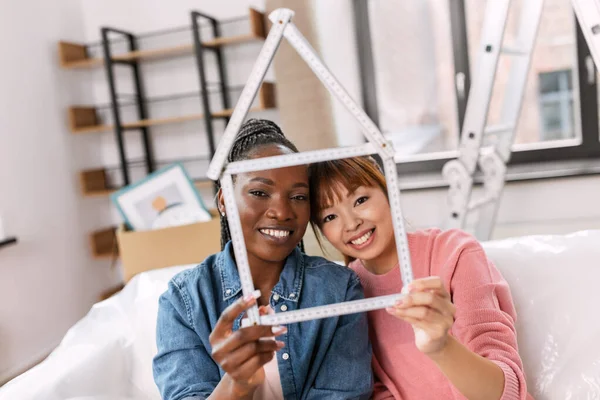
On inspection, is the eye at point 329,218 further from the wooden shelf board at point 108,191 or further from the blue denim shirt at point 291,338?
the wooden shelf board at point 108,191

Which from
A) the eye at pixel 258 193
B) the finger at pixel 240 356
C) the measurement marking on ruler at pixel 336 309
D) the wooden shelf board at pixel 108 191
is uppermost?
the eye at pixel 258 193

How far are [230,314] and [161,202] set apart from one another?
1.55 metres

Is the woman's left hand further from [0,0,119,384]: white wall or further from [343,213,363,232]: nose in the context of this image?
[0,0,119,384]: white wall

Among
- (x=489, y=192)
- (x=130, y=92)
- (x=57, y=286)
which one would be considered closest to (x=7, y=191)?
(x=57, y=286)

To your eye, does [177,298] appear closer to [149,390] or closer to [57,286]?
[149,390]

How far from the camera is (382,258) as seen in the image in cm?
116

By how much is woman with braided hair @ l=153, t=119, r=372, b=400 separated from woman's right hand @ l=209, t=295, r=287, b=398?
0.13 meters

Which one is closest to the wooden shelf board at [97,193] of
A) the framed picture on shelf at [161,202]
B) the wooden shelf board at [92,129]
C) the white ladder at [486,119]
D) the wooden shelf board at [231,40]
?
the wooden shelf board at [92,129]

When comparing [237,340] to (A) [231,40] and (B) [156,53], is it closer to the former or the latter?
(A) [231,40]

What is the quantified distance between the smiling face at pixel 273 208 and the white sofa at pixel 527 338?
1.63 ft

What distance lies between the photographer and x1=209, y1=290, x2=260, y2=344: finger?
83cm

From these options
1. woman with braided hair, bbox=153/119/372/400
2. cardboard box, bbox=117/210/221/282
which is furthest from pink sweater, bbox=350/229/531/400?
cardboard box, bbox=117/210/221/282

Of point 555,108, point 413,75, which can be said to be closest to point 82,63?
point 413,75

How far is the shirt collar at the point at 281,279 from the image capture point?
108 cm
